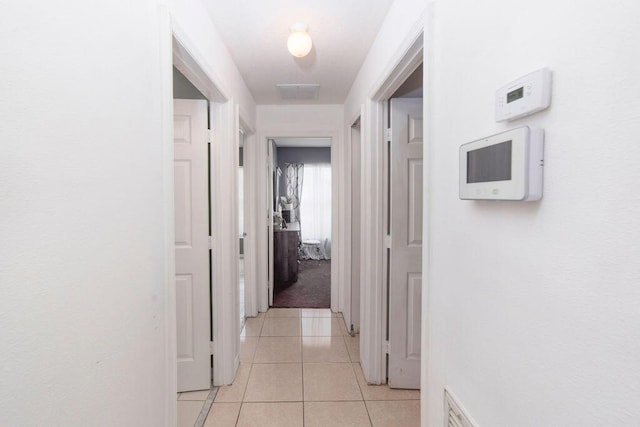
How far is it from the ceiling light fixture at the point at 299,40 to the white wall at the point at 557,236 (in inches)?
41.7

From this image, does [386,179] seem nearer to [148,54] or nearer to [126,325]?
[148,54]

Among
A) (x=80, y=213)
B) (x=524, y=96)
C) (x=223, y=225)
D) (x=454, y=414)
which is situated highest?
(x=524, y=96)

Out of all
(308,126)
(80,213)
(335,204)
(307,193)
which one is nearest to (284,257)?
(335,204)

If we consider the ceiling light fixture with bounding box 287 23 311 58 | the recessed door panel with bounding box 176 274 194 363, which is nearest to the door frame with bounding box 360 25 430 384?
the ceiling light fixture with bounding box 287 23 311 58

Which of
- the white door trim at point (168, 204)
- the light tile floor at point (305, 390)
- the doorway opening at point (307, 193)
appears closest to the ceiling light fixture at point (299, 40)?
the white door trim at point (168, 204)

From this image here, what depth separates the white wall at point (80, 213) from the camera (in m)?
0.64

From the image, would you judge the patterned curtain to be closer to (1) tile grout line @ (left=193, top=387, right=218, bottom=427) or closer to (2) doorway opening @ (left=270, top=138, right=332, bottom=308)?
(2) doorway opening @ (left=270, top=138, right=332, bottom=308)

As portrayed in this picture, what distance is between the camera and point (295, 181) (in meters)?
6.96

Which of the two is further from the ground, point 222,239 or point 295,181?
point 295,181

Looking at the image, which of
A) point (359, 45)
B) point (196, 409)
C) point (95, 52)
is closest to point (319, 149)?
point (359, 45)

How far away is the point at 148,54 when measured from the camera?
1.16 metres

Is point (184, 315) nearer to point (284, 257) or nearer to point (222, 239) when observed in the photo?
point (222, 239)

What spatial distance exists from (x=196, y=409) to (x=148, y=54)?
210cm

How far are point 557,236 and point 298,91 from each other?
292cm
